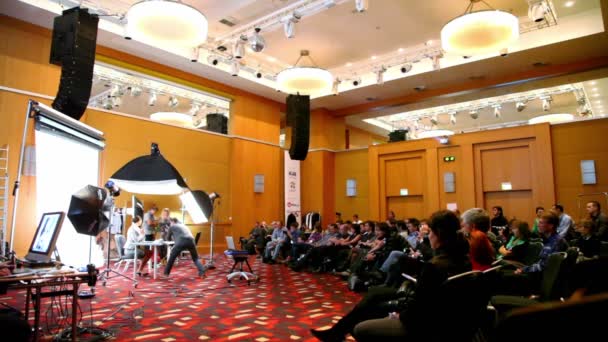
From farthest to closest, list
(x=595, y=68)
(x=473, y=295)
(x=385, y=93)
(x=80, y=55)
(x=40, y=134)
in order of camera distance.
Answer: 1. (x=385, y=93)
2. (x=595, y=68)
3. (x=80, y=55)
4. (x=40, y=134)
5. (x=473, y=295)

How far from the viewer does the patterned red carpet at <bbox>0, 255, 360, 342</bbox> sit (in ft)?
12.3

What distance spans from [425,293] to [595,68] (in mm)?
11045

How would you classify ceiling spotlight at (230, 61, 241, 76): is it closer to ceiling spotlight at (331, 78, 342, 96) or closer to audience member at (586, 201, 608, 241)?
ceiling spotlight at (331, 78, 342, 96)

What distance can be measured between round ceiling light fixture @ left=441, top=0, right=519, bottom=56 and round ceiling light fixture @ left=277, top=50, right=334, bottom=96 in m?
2.77

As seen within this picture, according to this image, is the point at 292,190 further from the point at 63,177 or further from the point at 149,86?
the point at 63,177

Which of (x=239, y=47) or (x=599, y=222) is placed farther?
(x=239, y=47)

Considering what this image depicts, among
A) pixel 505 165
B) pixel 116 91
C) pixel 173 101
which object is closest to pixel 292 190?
pixel 173 101

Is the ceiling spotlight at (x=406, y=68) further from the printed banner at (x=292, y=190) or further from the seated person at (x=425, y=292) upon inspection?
the seated person at (x=425, y=292)

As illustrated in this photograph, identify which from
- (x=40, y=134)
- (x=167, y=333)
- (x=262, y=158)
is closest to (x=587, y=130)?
(x=262, y=158)

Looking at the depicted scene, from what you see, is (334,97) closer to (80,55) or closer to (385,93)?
(385,93)

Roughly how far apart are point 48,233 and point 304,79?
6.61m

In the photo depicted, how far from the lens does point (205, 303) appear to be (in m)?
5.06

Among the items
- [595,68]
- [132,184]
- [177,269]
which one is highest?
[595,68]

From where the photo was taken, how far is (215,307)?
4.83 meters
